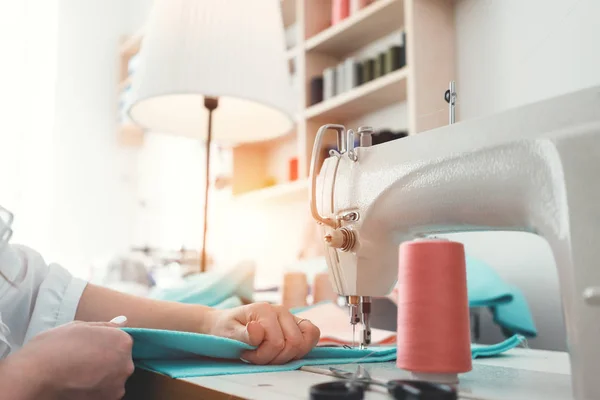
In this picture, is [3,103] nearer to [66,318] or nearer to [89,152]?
[89,152]

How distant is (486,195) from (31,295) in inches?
22.4

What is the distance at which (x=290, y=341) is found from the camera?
627 millimetres

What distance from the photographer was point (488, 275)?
4.17ft

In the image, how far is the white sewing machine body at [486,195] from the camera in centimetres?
46

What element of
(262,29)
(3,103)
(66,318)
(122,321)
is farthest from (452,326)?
(3,103)

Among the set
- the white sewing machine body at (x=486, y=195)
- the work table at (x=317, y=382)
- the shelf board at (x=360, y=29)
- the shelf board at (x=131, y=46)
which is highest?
the shelf board at (x=131, y=46)

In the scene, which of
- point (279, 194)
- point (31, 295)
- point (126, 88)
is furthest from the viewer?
point (126, 88)

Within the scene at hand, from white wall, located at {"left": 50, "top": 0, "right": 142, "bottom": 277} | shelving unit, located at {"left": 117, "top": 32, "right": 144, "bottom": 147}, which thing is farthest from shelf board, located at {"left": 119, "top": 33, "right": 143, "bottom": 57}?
white wall, located at {"left": 50, "top": 0, "right": 142, "bottom": 277}

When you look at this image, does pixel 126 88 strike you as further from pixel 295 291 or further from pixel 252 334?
pixel 252 334

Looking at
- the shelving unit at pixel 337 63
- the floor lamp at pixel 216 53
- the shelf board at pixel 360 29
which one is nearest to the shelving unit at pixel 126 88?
the shelving unit at pixel 337 63

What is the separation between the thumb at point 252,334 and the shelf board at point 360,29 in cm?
139

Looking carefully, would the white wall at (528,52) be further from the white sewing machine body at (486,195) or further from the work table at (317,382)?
the work table at (317,382)

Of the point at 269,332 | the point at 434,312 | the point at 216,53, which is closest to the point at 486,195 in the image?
the point at 434,312

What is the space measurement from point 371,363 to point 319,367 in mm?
80
